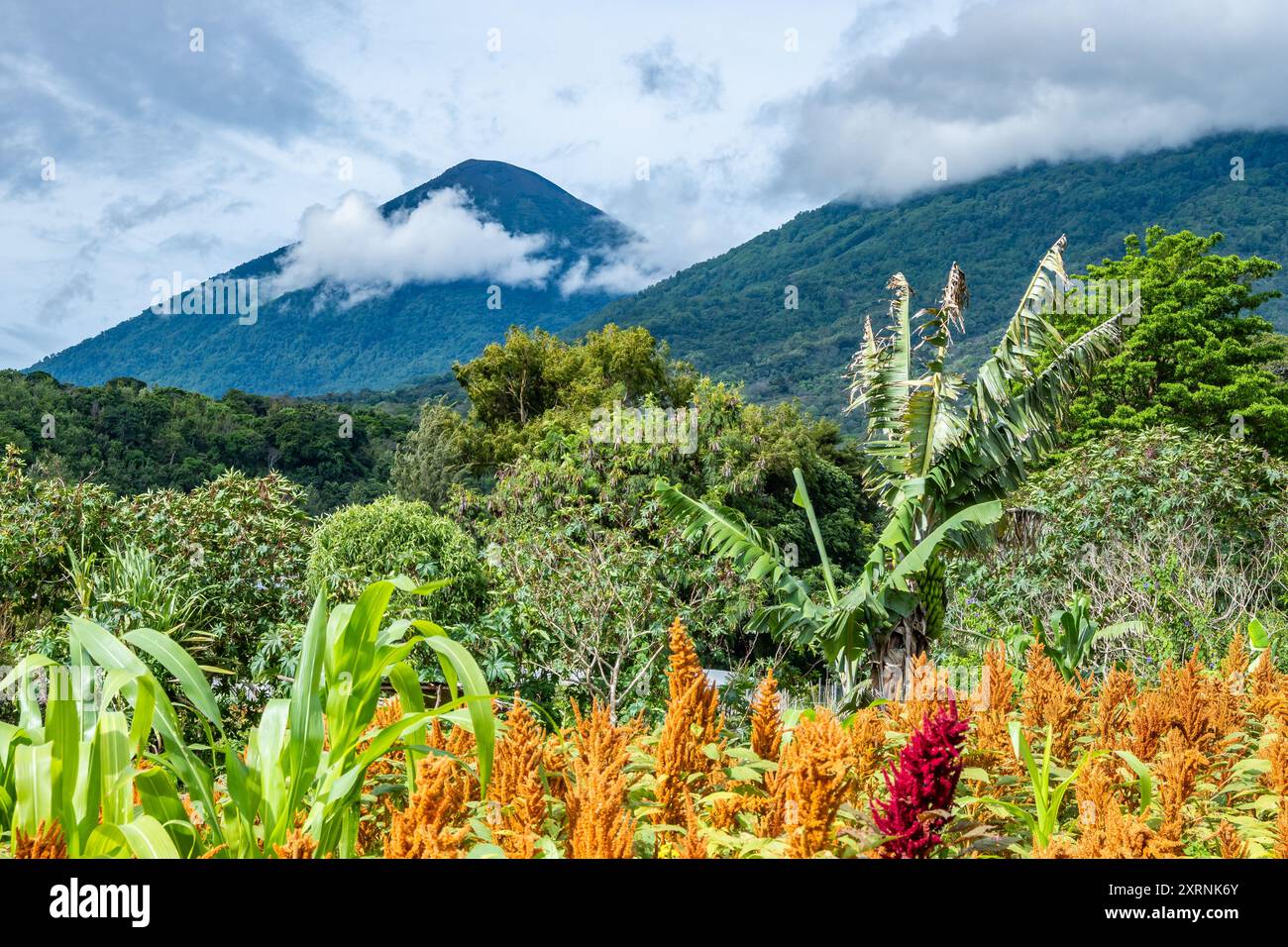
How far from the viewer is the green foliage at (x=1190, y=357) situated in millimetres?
23172

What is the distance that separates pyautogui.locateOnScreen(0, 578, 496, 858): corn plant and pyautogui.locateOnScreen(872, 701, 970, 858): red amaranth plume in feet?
2.46

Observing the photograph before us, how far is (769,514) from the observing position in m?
22.5

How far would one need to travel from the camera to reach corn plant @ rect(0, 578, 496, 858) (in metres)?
1.80

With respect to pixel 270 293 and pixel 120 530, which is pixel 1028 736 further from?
pixel 270 293

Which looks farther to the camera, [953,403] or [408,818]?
[953,403]

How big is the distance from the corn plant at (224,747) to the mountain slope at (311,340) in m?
68.1

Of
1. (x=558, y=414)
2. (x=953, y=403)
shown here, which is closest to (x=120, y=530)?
(x=953, y=403)

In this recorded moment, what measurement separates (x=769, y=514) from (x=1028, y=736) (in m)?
19.3

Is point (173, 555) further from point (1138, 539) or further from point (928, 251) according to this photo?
point (928, 251)

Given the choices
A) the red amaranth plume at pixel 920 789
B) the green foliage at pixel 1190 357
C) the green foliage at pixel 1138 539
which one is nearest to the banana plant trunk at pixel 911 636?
the green foliage at pixel 1138 539

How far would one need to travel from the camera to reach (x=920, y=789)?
6.07 ft

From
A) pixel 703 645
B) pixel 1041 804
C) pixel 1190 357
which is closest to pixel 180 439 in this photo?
pixel 703 645

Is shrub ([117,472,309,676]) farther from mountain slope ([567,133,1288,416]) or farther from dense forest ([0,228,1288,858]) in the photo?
mountain slope ([567,133,1288,416])

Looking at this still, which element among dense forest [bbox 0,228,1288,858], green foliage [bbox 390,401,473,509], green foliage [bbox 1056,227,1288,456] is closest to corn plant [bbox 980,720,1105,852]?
dense forest [bbox 0,228,1288,858]
